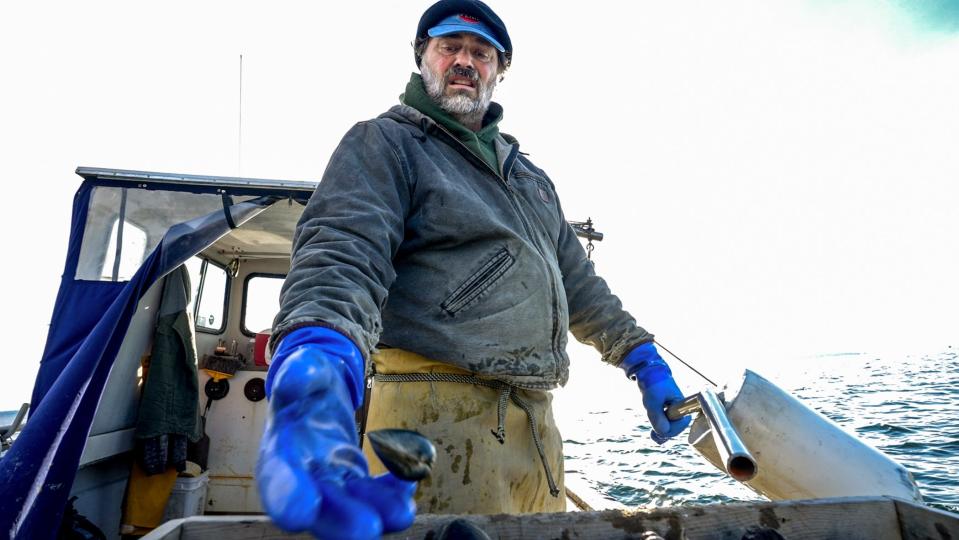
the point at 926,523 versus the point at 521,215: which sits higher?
the point at 521,215

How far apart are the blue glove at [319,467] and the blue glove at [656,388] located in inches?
61.3

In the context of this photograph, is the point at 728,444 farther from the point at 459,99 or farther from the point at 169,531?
the point at 459,99

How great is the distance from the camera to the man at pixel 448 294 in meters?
1.18

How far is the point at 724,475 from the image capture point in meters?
7.93

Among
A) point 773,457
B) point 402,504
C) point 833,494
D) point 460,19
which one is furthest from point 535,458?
point 460,19

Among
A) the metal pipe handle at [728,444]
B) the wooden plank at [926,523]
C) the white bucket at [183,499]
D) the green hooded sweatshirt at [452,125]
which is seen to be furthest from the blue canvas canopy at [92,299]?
the wooden plank at [926,523]

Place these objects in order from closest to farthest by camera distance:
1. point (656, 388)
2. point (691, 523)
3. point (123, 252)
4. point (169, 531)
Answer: point (169, 531) < point (691, 523) < point (656, 388) < point (123, 252)

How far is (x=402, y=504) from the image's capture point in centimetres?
73

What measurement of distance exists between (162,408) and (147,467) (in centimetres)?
48

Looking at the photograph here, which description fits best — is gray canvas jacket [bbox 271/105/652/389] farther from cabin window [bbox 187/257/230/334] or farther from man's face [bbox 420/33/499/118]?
cabin window [bbox 187/257/230/334]

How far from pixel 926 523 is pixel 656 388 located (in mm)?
952

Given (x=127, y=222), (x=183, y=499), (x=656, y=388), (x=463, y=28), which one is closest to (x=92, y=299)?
(x=127, y=222)

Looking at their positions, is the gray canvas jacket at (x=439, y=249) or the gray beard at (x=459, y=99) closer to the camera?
the gray canvas jacket at (x=439, y=249)

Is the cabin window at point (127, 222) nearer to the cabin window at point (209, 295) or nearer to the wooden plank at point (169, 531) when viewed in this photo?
the cabin window at point (209, 295)
